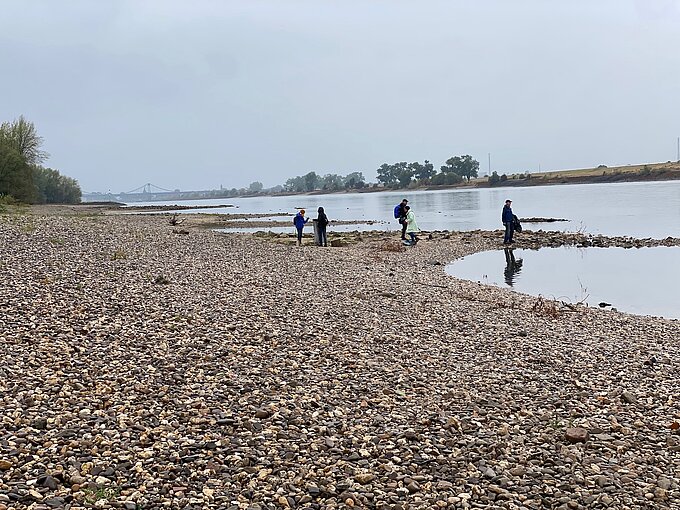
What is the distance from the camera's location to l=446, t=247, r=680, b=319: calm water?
2091 cm

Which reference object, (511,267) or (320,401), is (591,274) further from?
(320,401)

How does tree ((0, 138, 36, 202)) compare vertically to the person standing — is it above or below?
above

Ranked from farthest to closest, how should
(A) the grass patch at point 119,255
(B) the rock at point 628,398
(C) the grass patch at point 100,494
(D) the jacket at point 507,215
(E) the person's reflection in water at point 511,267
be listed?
(D) the jacket at point 507,215 → (E) the person's reflection in water at point 511,267 → (A) the grass patch at point 119,255 → (B) the rock at point 628,398 → (C) the grass patch at point 100,494

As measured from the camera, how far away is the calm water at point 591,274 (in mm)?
20908

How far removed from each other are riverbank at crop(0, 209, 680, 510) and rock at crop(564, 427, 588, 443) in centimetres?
3

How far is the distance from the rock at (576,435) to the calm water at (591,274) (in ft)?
39.2

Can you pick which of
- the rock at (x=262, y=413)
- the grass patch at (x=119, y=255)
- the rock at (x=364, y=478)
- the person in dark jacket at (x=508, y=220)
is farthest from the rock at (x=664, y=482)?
the person in dark jacket at (x=508, y=220)

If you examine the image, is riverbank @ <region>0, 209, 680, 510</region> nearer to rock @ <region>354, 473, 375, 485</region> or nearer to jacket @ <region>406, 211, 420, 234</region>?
rock @ <region>354, 473, 375, 485</region>

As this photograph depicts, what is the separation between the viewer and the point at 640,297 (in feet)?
69.6

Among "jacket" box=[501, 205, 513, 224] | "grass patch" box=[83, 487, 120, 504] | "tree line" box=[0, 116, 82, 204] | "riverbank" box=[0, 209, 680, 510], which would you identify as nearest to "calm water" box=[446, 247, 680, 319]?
"jacket" box=[501, 205, 513, 224]

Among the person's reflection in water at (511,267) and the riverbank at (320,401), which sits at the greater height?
the riverbank at (320,401)

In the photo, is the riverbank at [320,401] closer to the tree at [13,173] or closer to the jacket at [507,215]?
the jacket at [507,215]

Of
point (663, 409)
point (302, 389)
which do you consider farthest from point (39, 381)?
point (663, 409)

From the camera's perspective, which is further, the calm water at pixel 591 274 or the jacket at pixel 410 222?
the jacket at pixel 410 222
